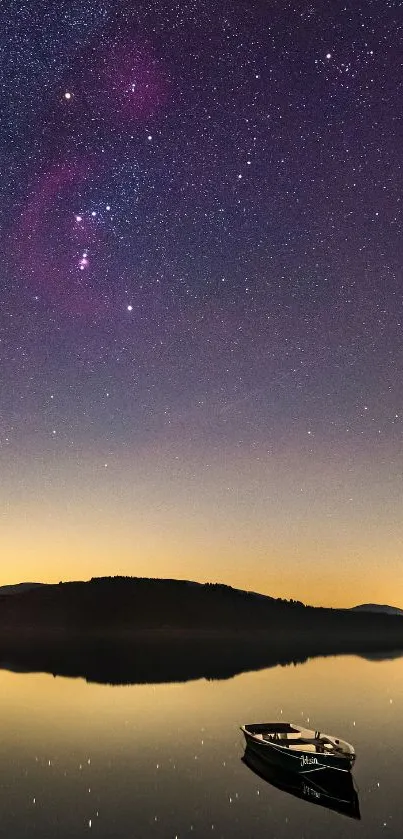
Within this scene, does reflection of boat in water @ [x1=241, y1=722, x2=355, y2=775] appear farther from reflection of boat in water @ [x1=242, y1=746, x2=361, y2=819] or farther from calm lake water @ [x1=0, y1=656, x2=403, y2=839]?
calm lake water @ [x1=0, y1=656, x2=403, y2=839]

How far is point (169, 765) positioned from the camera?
37531 millimetres

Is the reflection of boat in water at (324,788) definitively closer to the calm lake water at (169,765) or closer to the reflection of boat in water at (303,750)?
the reflection of boat in water at (303,750)

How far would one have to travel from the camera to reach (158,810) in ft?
92.2

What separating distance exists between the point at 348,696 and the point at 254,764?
46.8 meters

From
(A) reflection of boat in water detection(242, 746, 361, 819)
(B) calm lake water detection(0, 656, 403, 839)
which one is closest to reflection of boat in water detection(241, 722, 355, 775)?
(A) reflection of boat in water detection(242, 746, 361, 819)

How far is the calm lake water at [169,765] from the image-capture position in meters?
26.1

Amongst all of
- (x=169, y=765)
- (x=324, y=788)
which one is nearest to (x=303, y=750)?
(x=324, y=788)

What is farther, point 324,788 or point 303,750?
point 303,750

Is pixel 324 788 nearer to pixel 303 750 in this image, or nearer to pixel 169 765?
pixel 303 750

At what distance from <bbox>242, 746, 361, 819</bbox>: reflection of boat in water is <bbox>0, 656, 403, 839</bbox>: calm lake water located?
1.77 feet

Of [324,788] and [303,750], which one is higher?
[303,750]

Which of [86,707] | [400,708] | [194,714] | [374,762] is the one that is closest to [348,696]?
[400,708]

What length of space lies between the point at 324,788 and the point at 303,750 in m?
1.86

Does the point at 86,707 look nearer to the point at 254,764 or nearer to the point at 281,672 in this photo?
the point at 254,764
